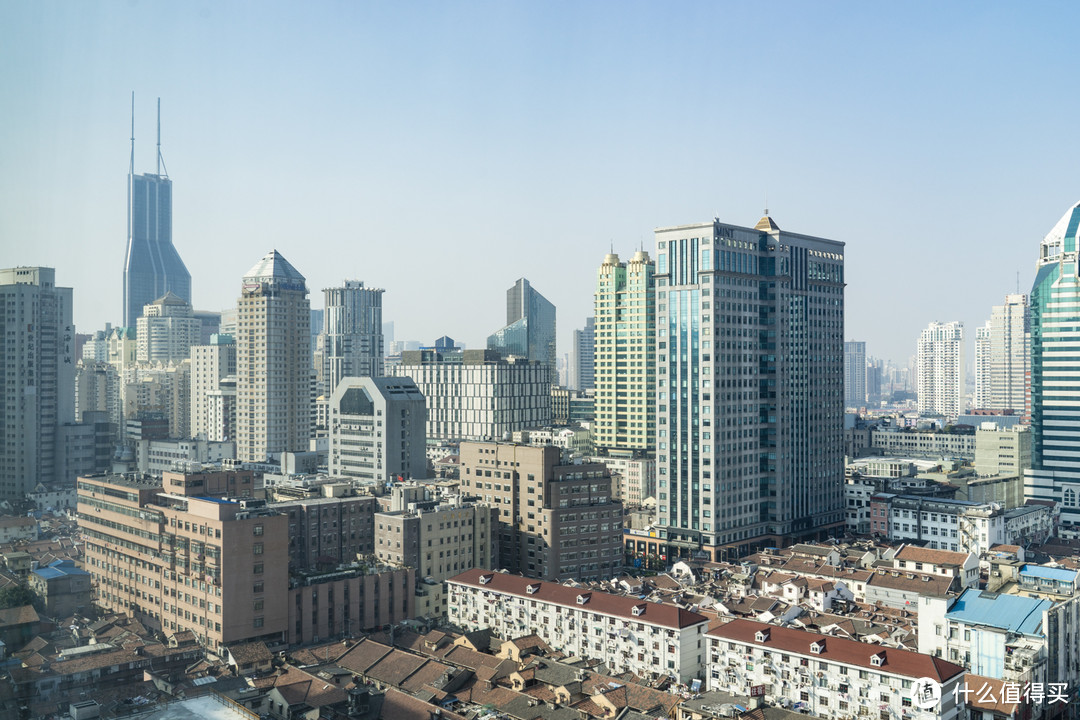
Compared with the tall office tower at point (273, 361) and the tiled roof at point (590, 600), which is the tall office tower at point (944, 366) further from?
the tiled roof at point (590, 600)

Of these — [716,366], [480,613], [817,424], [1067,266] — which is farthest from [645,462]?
[480,613]

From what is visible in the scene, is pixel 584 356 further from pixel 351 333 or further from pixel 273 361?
pixel 273 361

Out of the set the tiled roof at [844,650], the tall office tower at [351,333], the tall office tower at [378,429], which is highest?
the tall office tower at [351,333]

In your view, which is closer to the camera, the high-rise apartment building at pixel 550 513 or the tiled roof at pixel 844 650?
the tiled roof at pixel 844 650

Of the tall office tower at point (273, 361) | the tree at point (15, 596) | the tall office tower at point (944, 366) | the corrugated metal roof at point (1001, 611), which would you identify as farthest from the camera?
the tall office tower at point (944, 366)

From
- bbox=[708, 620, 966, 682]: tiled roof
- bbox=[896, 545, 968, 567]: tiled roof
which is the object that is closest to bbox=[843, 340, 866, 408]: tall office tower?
bbox=[896, 545, 968, 567]: tiled roof

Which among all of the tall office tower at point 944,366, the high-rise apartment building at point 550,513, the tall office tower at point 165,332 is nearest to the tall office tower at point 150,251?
the tall office tower at point 165,332

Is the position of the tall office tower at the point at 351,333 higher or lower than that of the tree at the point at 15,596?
higher

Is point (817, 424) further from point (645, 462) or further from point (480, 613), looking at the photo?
point (480, 613)
